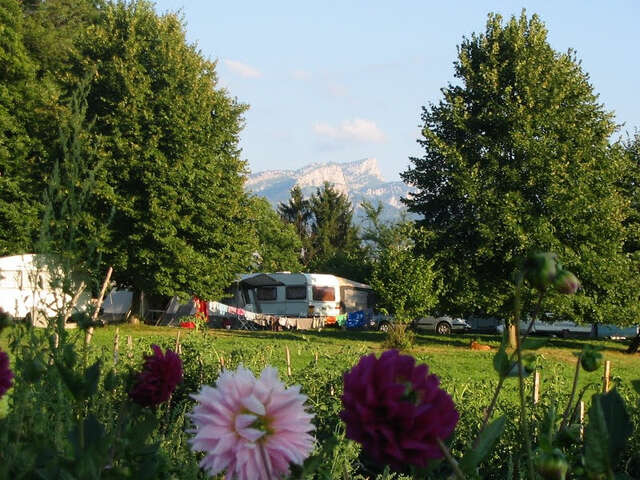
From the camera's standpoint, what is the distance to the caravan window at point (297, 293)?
44031mm

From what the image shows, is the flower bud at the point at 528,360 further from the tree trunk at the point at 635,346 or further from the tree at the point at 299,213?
the tree at the point at 299,213

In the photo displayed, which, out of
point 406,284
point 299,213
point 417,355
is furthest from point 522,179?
point 299,213

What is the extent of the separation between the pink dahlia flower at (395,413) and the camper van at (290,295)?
1651 inches

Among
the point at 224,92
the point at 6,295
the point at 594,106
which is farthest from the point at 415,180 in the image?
the point at 6,295

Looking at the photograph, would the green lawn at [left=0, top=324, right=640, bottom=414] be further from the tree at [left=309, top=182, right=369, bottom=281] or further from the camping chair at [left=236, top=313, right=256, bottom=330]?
the tree at [left=309, top=182, right=369, bottom=281]

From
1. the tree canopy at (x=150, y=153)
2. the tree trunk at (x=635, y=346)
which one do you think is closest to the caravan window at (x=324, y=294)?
the tree canopy at (x=150, y=153)

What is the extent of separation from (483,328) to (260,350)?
131 feet

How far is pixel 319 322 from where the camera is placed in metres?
39.4

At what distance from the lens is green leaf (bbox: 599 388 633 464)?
45.8 inches

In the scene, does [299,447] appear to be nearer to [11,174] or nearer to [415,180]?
[415,180]

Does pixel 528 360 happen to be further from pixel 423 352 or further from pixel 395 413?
pixel 423 352

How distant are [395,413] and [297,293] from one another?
4344 centimetres

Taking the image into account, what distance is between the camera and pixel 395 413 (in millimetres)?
876

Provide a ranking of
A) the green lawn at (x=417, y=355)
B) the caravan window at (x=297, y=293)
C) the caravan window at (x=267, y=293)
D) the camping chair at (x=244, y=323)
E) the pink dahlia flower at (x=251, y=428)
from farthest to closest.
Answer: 1. the caravan window at (x=267, y=293)
2. the caravan window at (x=297, y=293)
3. the camping chair at (x=244, y=323)
4. the green lawn at (x=417, y=355)
5. the pink dahlia flower at (x=251, y=428)
